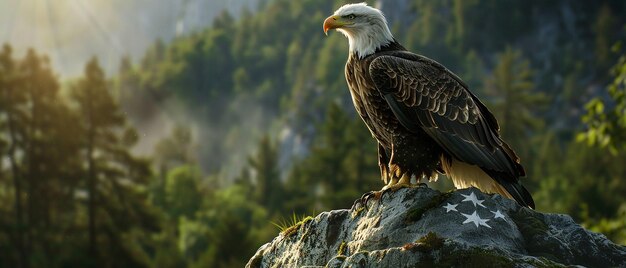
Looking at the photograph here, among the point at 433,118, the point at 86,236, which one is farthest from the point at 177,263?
the point at 433,118

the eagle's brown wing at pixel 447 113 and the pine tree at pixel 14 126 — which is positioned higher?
the pine tree at pixel 14 126

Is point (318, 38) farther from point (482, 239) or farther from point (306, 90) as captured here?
point (482, 239)

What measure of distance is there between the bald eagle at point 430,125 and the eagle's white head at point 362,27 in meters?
0.18

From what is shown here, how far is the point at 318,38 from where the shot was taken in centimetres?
19100

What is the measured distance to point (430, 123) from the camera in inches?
326

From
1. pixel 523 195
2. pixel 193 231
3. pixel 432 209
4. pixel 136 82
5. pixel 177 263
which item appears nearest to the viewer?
pixel 432 209

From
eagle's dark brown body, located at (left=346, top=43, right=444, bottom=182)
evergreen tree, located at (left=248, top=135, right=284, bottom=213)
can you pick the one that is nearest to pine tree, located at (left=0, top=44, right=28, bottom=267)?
eagle's dark brown body, located at (left=346, top=43, right=444, bottom=182)

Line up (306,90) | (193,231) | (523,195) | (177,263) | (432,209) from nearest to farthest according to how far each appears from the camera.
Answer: (432,209) → (523,195) → (177,263) → (193,231) → (306,90)

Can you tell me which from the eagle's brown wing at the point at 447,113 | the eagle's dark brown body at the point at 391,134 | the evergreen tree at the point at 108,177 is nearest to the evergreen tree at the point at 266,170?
the evergreen tree at the point at 108,177

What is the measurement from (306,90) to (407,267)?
165595 mm

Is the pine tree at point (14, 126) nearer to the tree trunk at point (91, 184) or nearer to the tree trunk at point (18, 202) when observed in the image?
the tree trunk at point (18, 202)

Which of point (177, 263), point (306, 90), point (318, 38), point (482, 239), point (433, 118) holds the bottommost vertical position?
point (177, 263)

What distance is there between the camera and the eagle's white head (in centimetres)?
905

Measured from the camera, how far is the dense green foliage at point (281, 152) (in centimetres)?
3766
